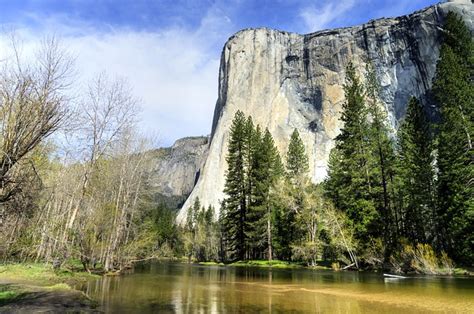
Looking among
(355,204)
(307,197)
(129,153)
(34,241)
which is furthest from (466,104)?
(34,241)

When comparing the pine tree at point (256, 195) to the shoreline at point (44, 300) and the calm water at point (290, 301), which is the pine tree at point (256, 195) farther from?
the shoreline at point (44, 300)

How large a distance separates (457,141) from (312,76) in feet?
259

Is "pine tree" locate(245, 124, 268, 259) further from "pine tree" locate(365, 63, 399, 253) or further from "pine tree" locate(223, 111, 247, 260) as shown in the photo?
"pine tree" locate(365, 63, 399, 253)

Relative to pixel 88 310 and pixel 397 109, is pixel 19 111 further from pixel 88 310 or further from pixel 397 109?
pixel 397 109

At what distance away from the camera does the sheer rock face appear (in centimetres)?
8556

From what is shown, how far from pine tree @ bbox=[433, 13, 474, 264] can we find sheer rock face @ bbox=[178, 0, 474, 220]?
54845mm

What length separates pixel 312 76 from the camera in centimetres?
10225

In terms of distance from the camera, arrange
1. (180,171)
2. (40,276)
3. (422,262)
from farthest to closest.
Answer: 1. (180,171)
2. (422,262)
3. (40,276)

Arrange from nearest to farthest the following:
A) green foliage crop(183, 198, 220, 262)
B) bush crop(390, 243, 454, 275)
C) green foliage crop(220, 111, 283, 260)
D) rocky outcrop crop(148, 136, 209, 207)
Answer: bush crop(390, 243, 454, 275) → green foliage crop(220, 111, 283, 260) → green foliage crop(183, 198, 220, 262) → rocky outcrop crop(148, 136, 209, 207)

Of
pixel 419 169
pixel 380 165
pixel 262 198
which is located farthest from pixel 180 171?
pixel 419 169

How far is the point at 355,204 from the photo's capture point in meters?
Result: 32.2

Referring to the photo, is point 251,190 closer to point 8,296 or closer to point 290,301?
point 290,301

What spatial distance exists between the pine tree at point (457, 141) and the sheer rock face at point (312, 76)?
54.8 meters

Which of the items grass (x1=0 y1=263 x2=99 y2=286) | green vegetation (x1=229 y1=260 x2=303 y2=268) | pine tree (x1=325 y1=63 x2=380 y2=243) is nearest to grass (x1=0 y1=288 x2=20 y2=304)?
grass (x1=0 y1=263 x2=99 y2=286)
